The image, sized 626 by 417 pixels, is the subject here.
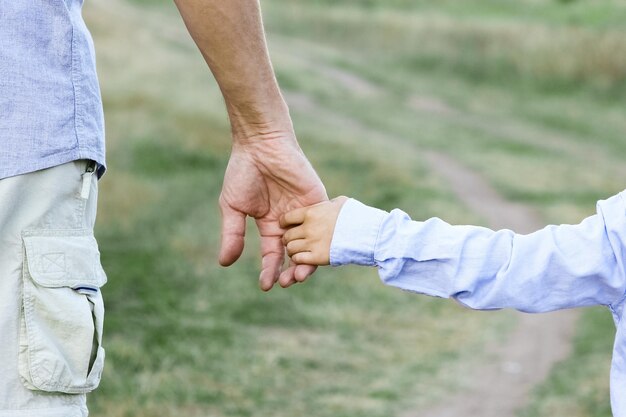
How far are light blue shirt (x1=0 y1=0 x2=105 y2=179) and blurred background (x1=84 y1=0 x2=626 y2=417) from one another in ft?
8.20

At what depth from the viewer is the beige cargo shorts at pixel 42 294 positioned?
1656mm

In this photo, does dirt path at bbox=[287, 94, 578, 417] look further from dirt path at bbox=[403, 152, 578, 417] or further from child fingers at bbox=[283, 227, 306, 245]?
child fingers at bbox=[283, 227, 306, 245]

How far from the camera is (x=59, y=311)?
5.51ft

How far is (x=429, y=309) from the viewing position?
612 centimetres

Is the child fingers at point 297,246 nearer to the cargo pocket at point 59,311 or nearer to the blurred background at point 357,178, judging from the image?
the cargo pocket at point 59,311

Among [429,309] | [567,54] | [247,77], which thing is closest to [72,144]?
[247,77]

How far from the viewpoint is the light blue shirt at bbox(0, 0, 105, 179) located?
5.47ft

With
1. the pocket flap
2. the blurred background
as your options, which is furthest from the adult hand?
the blurred background

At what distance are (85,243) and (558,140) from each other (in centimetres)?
1231

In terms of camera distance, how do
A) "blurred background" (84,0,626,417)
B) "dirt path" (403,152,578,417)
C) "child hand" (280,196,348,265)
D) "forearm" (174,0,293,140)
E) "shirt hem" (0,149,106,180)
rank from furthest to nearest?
"blurred background" (84,0,626,417) → "dirt path" (403,152,578,417) → "child hand" (280,196,348,265) → "forearm" (174,0,293,140) → "shirt hem" (0,149,106,180)

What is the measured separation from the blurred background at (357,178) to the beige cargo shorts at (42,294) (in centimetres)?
242

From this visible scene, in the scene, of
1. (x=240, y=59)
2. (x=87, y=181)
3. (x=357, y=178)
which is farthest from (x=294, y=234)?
(x=357, y=178)

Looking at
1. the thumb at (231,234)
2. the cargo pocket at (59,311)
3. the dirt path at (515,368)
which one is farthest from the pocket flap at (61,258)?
the dirt path at (515,368)

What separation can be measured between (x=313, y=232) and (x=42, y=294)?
0.57 meters
